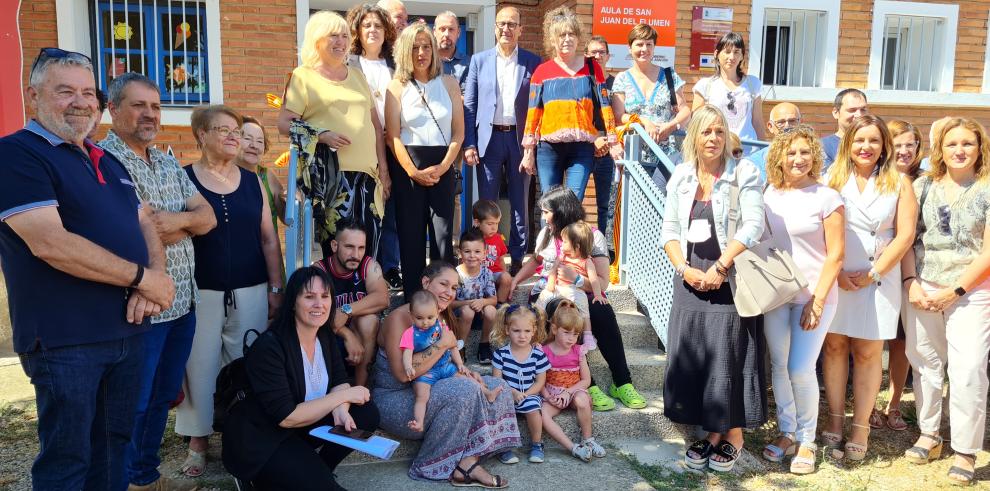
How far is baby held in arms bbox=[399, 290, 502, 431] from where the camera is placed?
3.76 metres

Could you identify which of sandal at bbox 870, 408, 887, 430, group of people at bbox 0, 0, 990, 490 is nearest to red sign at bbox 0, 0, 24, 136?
group of people at bbox 0, 0, 990, 490

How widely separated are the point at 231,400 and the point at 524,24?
5859 mm

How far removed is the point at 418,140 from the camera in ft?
15.2

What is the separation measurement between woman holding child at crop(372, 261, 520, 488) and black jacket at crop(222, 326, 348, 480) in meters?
0.62

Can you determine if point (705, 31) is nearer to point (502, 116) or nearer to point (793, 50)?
point (793, 50)

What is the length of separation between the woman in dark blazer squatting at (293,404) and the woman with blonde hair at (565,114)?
7.53 feet

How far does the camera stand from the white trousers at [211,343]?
11.6 ft

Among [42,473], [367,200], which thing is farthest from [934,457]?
[42,473]

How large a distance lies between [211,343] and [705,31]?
6.13 meters

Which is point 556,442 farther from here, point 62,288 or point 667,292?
point 62,288

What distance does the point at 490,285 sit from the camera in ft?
14.9

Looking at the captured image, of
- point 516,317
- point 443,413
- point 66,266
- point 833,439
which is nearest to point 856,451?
point 833,439

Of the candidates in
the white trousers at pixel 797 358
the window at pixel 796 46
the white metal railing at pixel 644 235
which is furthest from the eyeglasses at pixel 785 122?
the window at pixel 796 46

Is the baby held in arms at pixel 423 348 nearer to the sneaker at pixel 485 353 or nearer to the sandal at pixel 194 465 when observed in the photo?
the sneaker at pixel 485 353
